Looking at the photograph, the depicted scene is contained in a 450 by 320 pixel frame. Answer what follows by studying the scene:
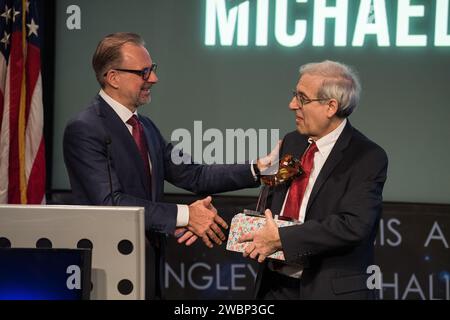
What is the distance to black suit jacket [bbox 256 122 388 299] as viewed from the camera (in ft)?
8.27

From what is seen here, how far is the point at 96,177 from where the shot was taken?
2.86 metres

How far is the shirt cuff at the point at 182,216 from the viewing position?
295cm

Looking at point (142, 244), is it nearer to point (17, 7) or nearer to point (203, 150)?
point (203, 150)

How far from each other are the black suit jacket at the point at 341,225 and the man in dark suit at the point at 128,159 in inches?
18.9

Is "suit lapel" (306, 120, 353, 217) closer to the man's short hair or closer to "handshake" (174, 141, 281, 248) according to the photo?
"handshake" (174, 141, 281, 248)

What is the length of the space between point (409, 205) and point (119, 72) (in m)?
2.22

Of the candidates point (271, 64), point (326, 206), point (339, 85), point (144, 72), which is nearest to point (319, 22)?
point (271, 64)

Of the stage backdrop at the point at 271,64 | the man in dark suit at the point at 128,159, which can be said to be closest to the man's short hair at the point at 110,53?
the man in dark suit at the point at 128,159

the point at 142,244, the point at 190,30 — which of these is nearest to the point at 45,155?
the point at 190,30

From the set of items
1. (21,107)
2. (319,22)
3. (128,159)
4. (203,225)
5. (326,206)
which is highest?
(319,22)

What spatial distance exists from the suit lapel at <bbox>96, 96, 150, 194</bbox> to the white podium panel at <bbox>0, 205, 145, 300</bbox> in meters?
1.24

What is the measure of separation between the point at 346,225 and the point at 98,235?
3.48ft

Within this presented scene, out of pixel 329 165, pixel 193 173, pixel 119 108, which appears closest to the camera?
pixel 329 165

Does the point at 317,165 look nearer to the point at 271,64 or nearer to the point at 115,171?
the point at 115,171
